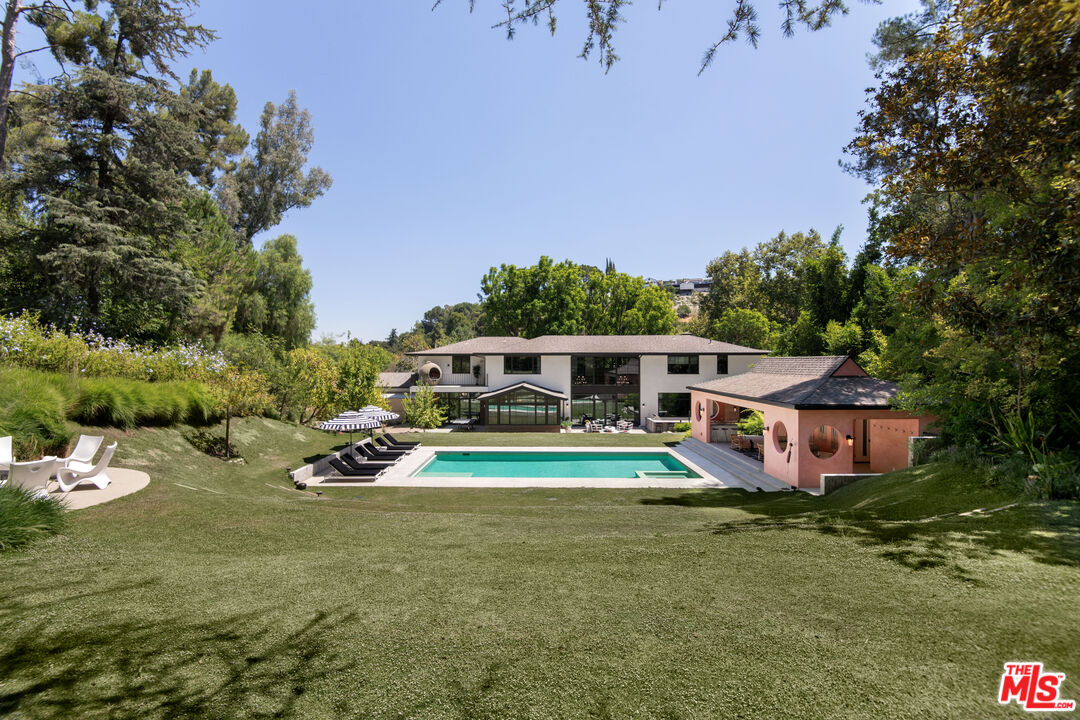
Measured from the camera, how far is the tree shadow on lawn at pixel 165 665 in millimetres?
2729

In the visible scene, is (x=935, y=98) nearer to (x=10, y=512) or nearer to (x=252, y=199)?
(x=10, y=512)

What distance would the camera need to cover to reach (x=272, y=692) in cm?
286

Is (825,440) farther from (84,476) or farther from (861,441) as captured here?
(84,476)

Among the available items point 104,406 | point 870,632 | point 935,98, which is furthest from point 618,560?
point 104,406

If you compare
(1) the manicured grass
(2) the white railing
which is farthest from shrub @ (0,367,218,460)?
(2) the white railing

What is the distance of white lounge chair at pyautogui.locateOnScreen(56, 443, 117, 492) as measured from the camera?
326 inches

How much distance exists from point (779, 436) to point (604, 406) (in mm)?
16775

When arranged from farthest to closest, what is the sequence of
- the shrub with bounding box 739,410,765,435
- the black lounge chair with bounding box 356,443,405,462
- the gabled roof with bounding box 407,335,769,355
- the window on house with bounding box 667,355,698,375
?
the window on house with bounding box 667,355,698,375, the gabled roof with bounding box 407,335,769,355, the shrub with bounding box 739,410,765,435, the black lounge chair with bounding box 356,443,405,462

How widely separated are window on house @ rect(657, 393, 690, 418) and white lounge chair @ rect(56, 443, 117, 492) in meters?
28.1

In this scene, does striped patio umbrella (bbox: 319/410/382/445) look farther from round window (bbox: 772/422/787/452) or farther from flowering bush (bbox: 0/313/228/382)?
round window (bbox: 772/422/787/452)

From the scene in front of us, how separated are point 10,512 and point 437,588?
5.61 metres

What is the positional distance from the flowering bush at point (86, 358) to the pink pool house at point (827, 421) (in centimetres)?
1823

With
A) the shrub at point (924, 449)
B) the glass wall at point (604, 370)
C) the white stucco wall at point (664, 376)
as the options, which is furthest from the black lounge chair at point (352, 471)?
the white stucco wall at point (664, 376)

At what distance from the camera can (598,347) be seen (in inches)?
1281
